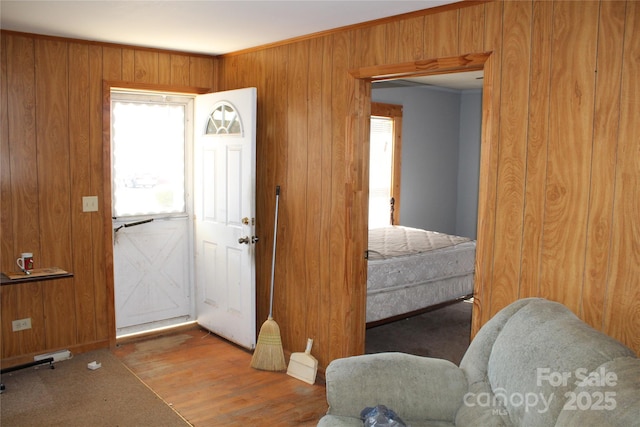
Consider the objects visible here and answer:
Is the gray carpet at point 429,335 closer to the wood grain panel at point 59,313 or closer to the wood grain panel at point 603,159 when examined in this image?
the wood grain panel at point 603,159

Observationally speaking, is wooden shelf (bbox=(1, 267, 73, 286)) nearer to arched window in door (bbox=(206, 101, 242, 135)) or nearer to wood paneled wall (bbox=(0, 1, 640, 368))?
wood paneled wall (bbox=(0, 1, 640, 368))

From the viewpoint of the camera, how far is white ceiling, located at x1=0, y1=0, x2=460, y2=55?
10.4 feet

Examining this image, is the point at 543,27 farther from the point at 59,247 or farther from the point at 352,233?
the point at 59,247

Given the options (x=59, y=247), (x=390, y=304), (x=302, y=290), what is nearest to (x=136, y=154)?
(x=59, y=247)

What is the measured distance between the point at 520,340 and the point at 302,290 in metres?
2.29

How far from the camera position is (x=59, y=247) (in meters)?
4.39

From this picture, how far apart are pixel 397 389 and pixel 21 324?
3168 millimetres

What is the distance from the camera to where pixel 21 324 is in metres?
4.25

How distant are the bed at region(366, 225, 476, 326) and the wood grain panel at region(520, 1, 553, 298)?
1.80 meters

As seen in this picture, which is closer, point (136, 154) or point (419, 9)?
point (419, 9)

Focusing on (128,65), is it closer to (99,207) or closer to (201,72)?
(201,72)

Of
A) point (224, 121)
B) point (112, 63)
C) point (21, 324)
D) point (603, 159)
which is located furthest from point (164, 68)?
point (603, 159)

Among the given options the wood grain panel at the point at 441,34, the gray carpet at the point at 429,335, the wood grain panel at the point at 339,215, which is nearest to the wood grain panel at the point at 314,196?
the wood grain panel at the point at 339,215

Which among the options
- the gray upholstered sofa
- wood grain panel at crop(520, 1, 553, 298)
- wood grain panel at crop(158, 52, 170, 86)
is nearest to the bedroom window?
wood grain panel at crop(158, 52, 170, 86)
